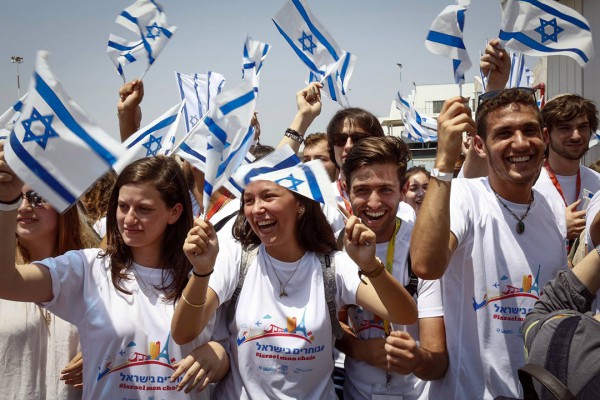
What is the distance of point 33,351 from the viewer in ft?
10.9

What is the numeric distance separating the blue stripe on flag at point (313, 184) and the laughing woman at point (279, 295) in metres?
0.18

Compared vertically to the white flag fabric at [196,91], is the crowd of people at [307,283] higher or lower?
lower

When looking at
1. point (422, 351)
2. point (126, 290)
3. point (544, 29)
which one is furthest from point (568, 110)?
point (126, 290)

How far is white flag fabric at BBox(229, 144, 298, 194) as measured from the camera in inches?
123

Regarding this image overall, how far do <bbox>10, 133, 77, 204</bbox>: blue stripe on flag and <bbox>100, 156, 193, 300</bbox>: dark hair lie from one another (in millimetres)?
624

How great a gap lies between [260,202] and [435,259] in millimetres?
936

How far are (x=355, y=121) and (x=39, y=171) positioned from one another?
97.1 inches

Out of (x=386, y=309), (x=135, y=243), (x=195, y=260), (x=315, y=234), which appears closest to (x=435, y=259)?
(x=386, y=309)

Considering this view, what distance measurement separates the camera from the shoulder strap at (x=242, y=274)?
127 inches

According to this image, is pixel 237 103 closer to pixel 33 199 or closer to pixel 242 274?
pixel 242 274

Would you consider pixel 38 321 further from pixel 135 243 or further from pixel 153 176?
pixel 153 176

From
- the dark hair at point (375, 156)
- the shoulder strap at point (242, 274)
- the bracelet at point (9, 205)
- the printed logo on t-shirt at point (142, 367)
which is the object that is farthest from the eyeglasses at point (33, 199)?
the dark hair at point (375, 156)

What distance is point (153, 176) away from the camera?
3.36 metres

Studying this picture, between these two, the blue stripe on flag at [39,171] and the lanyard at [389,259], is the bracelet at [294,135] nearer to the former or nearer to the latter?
the lanyard at [389,259]
